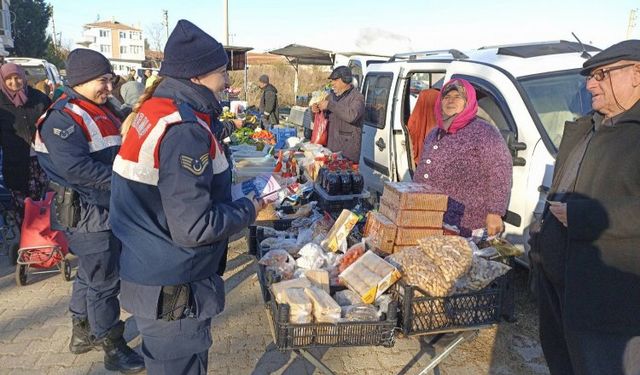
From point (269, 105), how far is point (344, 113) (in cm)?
790

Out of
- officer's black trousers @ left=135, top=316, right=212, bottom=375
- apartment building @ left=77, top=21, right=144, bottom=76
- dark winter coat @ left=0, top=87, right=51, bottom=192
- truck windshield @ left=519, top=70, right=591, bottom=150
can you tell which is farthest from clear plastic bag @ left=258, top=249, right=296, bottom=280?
apartment building @ left=77, top=21, right=144, bottom=76

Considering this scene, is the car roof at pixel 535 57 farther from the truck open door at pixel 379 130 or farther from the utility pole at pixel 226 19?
the utility pole at pixel 226 19

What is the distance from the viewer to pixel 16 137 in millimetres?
5273

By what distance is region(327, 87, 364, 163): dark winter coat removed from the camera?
539cm

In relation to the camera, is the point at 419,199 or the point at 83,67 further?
the point at 83,67

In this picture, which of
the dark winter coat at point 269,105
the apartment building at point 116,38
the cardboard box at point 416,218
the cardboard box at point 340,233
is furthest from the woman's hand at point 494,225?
the apartment building at point 116,38

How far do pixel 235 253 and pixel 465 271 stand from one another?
3789mm

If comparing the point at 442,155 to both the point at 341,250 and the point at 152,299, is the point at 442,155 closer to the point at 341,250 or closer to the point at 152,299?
the point at 341,250

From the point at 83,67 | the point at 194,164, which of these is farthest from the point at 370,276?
the point at 83,67

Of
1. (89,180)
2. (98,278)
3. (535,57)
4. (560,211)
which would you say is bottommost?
(98,278)

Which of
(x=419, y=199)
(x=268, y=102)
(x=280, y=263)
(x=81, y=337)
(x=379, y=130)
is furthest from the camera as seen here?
(x=268, y=102)

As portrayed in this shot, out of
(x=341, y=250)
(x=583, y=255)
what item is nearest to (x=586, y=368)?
(x=583, y=255)

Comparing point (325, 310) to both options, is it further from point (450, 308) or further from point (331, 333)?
point (450, 308)

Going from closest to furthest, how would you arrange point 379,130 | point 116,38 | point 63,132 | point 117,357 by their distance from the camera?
point 63,132
point 117,357
point 379,130
point 116,38
